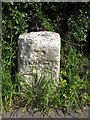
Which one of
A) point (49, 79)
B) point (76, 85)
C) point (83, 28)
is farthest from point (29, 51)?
point (83, 28)

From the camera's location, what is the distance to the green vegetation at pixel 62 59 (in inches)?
177

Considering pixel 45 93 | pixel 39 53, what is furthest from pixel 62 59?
pixel 45 93

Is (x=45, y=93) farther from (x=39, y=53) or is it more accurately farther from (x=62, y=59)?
(x=62, y=59)

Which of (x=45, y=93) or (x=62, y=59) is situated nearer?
(x=45, y=93)

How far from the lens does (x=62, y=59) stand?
5078 millimetres

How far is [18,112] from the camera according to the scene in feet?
14.7

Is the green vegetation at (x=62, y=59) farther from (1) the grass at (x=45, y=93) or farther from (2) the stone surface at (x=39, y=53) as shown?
(2) the stone surface at (x=39, y=53)

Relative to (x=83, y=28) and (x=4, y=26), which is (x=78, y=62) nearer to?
(x=83, y=28)

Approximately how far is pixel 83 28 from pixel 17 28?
977 mm

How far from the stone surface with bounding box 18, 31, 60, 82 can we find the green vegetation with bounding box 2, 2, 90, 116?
11 cm

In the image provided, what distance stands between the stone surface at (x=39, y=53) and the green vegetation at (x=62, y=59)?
0.11m

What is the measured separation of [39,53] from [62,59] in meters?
0.66

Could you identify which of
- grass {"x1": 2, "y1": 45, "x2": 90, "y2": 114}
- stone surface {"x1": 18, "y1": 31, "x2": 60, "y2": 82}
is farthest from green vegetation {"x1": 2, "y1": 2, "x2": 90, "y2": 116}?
stone surface {"x1": 18, "y1": 31, "x2": 60, "y2": 82}

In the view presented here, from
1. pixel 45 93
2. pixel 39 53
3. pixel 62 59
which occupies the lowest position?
pixel 45 93
